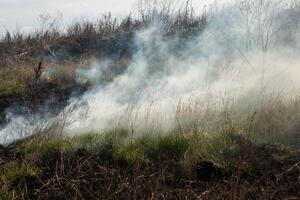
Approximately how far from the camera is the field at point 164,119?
5.04 metres

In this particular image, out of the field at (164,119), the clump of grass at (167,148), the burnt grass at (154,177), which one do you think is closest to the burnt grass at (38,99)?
the field at (164,119)

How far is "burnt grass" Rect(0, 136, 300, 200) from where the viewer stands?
14.8 feet

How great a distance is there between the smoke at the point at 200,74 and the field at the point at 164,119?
0.04 m

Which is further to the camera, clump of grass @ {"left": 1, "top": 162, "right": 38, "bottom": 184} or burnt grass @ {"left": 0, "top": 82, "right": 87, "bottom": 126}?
burnt grass @ {"left": 0, "top": 82, "right": 87, "bottom": 126}

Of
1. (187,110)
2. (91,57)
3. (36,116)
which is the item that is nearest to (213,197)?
(187,110)

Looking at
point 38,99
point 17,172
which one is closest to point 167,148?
point 17,172

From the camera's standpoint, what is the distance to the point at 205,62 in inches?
486

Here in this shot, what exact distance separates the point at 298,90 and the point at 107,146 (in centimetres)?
425

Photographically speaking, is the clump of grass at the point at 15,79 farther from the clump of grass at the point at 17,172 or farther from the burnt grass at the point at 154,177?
the clump of grass at the point at 17,172

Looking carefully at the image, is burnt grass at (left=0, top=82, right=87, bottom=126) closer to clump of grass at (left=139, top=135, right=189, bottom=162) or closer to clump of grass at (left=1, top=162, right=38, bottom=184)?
clump of grass at (left=1, top=162, right=38, bottom=184)

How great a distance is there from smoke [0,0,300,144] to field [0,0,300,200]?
4cm

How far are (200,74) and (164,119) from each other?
151 inches

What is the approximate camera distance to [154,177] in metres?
4.93

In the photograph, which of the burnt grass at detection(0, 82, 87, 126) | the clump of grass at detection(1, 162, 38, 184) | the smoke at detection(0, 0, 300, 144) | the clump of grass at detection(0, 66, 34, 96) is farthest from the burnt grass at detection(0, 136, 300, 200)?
the clump of grass at detection(0, 66, 34, 96)
